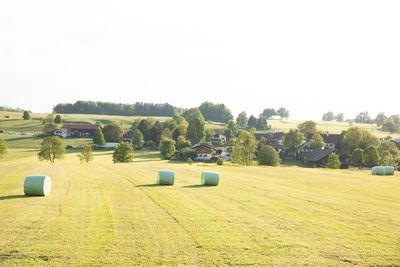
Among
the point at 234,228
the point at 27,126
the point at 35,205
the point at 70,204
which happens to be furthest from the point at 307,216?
the point at 27,126

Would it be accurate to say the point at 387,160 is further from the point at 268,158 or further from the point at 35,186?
the point at 35,186

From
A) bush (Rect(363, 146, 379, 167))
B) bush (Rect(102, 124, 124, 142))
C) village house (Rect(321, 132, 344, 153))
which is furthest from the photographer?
bush (Rect(102, 124, 124, 142))

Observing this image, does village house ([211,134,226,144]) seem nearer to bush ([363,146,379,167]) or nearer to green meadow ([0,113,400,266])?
bush ([363,146,379,167])

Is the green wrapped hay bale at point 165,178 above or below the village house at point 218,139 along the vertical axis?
above

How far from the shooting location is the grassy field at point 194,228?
15930 mm

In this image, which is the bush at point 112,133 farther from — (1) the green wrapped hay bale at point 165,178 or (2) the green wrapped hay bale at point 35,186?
(2) the green wrapped hay bale at point 35,186

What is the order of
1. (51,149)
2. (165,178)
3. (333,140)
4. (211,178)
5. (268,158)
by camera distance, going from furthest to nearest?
(333,140) < (268,158) < (51,149) < (211,178) < (165,178)

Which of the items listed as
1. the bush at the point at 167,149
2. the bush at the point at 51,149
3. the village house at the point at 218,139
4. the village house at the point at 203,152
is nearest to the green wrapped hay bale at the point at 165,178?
the bush at the point at 51,149

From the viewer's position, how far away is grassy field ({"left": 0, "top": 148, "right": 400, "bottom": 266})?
15930mm

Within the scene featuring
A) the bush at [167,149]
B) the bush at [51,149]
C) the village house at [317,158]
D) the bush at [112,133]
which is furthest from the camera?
the bush at [112,133]

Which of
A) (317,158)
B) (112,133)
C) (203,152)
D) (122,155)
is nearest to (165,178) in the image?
(122,155)

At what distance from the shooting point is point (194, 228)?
1989 cm

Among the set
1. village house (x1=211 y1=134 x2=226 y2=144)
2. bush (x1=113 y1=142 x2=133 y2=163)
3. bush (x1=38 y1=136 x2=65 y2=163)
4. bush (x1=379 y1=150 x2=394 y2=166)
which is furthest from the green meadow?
village house (x1=211 y1=134 x2=226 y2=144)

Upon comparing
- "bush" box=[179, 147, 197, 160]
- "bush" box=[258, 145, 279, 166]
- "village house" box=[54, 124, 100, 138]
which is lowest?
"bush" box=[179, 147, 197, 160]
